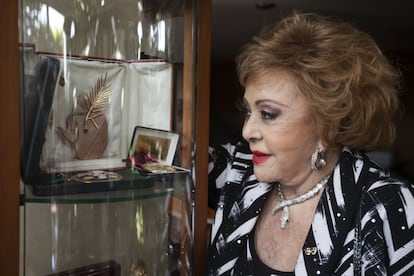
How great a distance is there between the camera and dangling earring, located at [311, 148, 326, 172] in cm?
69

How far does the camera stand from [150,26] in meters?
0.68

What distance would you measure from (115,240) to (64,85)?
0.88ft

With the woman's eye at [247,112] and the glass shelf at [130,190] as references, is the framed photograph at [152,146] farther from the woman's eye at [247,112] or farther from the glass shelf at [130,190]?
the woman's eye at [247,112]

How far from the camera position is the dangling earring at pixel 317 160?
2.27 ft

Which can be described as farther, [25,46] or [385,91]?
[385,91]

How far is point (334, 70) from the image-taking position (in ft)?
2.13

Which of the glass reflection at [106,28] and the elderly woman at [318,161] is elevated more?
the glass reflection at [106,28]

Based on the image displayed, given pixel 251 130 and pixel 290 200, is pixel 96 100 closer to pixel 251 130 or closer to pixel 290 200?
pixel 251 130

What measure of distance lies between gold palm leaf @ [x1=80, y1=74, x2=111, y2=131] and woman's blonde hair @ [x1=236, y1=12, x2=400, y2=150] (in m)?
0.24

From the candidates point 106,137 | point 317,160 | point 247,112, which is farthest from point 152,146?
point 317,160

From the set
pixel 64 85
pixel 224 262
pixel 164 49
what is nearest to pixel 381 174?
pixel 224 262

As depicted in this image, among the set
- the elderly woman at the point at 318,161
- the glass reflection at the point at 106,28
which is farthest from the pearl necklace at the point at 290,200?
the glass reflection at the point at 106,28

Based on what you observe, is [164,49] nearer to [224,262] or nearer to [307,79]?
[307,79]

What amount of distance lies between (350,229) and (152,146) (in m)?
0.35
